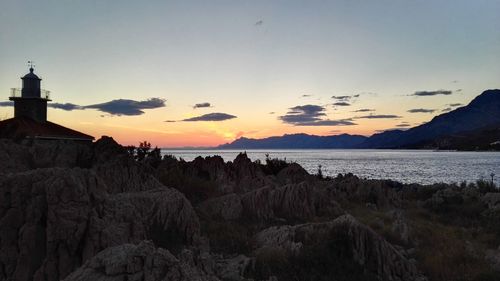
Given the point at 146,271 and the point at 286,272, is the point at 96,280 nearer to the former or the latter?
the point at 146,271

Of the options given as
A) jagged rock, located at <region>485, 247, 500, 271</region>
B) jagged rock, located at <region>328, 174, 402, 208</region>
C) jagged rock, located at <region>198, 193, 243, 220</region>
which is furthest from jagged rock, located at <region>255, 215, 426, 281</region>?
jagged rock, located at <region>328, 174, 402, 208</region>

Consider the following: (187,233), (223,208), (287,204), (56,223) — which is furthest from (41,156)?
(287,204)

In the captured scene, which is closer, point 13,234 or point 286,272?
point 13,234

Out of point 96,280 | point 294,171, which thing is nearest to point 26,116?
point 294,171

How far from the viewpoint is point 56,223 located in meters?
9.98

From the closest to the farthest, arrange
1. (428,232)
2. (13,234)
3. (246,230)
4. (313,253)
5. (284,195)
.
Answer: (13,234), (313,253), (246,230), (428,232), (284,195)

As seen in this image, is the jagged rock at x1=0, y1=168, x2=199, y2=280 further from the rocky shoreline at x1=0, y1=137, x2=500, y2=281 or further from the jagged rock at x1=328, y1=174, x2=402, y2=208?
the jagged rock at x1=328, y1=174, x2=402, y2=208

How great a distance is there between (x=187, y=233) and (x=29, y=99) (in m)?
33.0

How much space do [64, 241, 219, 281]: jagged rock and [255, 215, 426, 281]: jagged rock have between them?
599 centimetres

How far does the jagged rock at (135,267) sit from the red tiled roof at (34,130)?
2484cm

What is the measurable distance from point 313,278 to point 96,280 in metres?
6.04

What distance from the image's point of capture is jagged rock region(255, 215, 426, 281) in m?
12.4

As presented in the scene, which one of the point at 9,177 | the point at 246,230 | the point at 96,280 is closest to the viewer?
the point at 96,280

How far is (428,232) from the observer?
17.8 m
